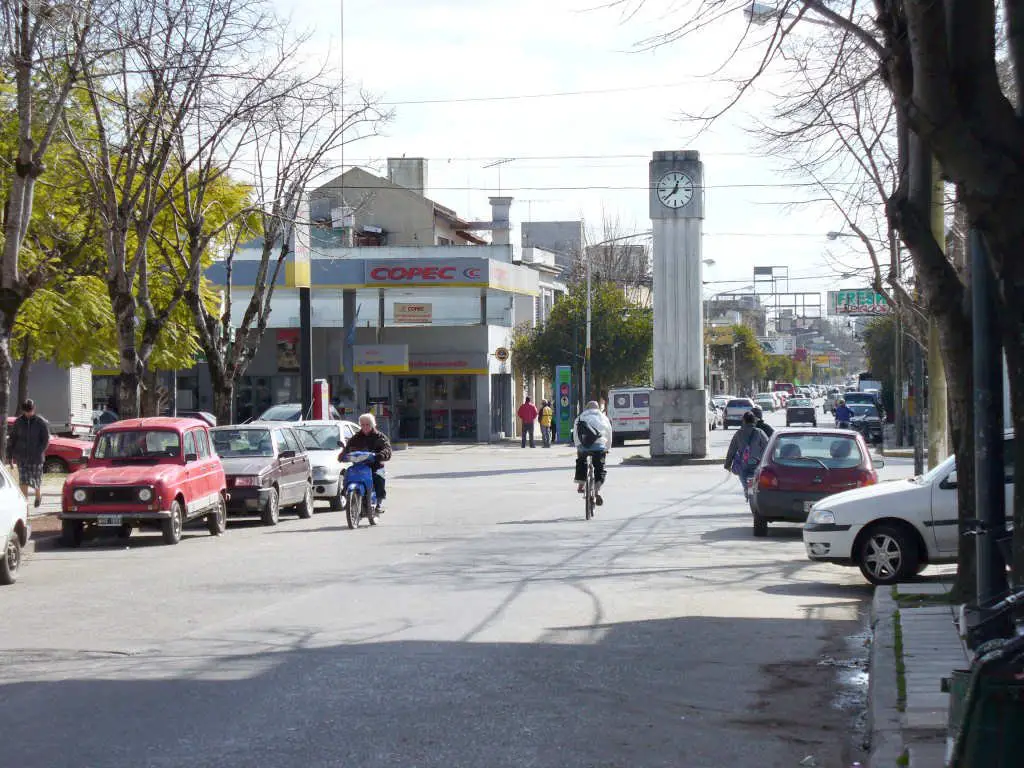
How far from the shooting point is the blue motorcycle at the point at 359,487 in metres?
21.6

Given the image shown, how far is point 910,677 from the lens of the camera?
8688 millimetres

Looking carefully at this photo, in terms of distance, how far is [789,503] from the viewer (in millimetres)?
19578

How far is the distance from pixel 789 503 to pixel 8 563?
1036cm

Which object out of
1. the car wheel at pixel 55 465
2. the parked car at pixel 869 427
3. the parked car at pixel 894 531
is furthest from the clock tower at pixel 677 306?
the parked car at pixel 894 531

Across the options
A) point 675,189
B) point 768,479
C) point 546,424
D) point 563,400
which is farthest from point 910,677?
point 563,400

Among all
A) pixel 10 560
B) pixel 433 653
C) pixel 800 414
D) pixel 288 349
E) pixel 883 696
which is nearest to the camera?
pixel 883 696

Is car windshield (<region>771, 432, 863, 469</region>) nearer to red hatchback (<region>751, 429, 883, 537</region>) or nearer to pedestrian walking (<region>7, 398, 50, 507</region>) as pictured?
red hatchback (<region>751, 429, 883, 537</region>)

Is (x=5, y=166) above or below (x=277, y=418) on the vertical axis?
above

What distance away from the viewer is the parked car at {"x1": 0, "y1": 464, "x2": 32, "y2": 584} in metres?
14.3

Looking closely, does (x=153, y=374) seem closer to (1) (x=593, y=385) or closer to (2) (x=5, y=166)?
(2) (x=5, y=166)

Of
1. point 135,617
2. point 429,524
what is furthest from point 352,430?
point 135,617

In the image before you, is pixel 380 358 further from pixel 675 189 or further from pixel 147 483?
pixel 147 483

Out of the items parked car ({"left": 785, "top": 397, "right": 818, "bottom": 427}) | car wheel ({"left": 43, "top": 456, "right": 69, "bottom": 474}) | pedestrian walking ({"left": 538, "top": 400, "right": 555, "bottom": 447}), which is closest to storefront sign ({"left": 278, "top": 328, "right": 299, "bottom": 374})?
pedestrian walking ({"left": 538, "top": 400, "right": 555, "bottom": 447})

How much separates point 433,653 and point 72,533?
1045 centimetres
